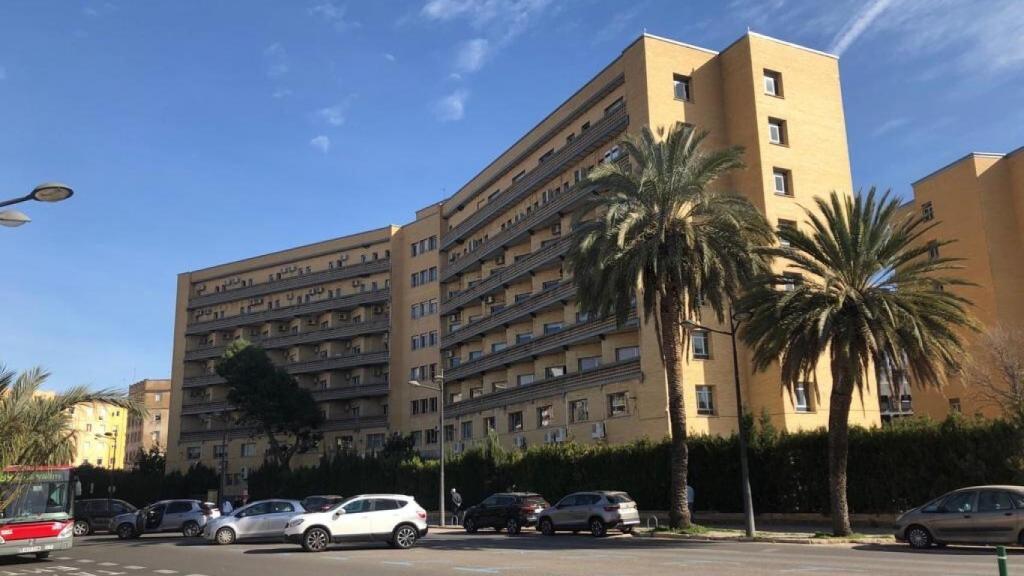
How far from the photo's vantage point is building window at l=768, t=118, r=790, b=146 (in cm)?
4422

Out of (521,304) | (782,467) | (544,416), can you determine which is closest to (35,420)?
(782,467)

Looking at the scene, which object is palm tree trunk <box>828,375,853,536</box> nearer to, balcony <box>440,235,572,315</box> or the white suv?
the white suv

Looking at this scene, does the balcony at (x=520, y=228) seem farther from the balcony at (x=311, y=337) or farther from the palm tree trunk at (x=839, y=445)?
the palm tree trunk at (x=839, y=445)

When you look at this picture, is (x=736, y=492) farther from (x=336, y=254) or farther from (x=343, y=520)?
(x=336, y=254)

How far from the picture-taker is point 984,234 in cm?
5619

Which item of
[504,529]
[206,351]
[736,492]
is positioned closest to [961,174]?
[736,492]

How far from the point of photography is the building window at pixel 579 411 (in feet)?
154

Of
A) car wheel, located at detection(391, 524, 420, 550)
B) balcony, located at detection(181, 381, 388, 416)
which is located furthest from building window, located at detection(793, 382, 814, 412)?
balcony, located at detection(181, 381, 388, 416)

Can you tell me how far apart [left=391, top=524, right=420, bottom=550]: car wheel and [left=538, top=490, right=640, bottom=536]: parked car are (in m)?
7.23

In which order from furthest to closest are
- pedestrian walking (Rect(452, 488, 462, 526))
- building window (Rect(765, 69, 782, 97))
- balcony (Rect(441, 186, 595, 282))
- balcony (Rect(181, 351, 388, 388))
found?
balcony (Rect(181, 351, 388, 388))
balcony (Rect(441, 186, 595, 282))
building window (Rect(765, 69, 782, 97))
pedestrian walking (Rect(452, 488, 462, 526))

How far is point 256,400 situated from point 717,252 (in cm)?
5002

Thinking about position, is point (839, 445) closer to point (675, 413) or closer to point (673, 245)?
point (675, 413)

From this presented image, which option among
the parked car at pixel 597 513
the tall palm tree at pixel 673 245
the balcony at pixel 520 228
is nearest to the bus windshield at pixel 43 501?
the parked car at pixel 597 513

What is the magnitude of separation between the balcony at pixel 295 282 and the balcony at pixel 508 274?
34.9 ft
